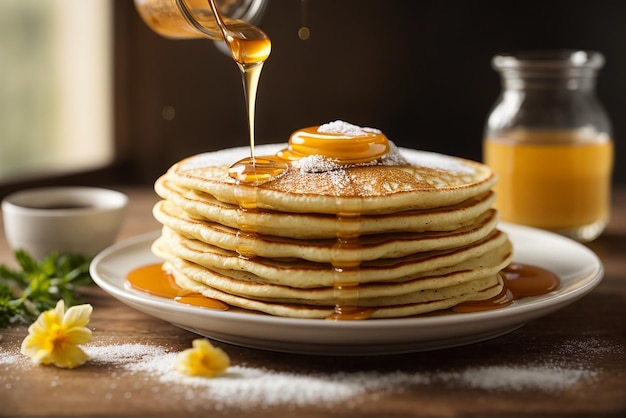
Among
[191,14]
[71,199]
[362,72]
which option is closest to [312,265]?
[191,14]

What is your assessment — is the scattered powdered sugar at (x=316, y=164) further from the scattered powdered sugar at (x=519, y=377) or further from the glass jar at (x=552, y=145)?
the glass jar at (x=552, y=145)

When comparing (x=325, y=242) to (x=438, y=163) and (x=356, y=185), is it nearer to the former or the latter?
(x=356, y=185)

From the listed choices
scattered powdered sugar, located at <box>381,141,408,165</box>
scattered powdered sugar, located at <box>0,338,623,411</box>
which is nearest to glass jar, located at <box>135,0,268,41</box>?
scattered powdered sugar, located at <box>381,141,408,165</box>

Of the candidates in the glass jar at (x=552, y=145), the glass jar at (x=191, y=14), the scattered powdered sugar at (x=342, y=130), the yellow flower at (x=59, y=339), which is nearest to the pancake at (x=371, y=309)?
the yellow flower at (x=59, y=339)

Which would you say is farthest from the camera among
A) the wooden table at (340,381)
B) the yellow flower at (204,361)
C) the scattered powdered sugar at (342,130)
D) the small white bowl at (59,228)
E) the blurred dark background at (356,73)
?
the blurred dark background at (356,73)

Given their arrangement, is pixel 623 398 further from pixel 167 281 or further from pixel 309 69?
pixel 309 69
